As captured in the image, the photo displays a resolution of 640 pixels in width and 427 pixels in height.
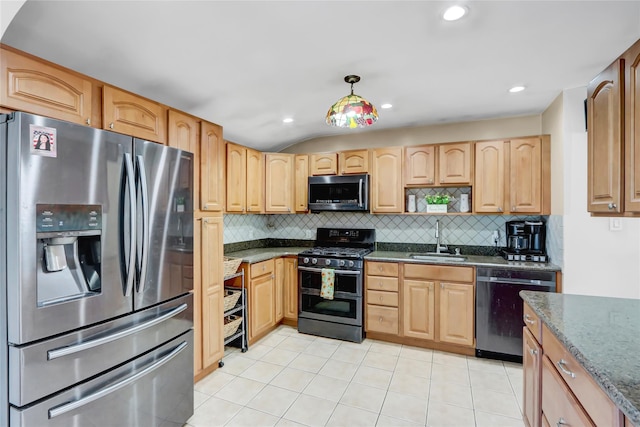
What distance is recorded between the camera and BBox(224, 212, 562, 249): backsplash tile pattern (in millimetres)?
3607

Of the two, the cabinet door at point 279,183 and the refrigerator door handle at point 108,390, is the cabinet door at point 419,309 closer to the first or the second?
the cabinet door at point 279,183

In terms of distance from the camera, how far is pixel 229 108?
3023 mm

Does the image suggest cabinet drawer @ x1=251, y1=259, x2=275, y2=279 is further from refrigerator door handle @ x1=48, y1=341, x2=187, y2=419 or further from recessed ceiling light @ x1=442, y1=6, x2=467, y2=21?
recessed ceiling light @ x1=442, y1=6, x2=467, y2=21

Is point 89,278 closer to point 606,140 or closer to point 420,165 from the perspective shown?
point 606,140

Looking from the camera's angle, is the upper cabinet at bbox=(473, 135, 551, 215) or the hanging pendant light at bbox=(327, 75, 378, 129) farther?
the upper cabinet at bbox=(473, 135, 551, 215)

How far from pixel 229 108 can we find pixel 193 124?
24.4 inches

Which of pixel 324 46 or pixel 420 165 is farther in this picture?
pixel 420 165

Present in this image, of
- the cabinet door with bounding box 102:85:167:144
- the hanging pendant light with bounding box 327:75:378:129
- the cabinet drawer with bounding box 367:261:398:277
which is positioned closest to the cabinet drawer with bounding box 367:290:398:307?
the cabinet drawer with bounding box 367:261:398:277

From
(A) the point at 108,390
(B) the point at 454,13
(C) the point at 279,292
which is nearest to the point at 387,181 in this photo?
(C) the point at 279,292

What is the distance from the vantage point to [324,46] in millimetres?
1982

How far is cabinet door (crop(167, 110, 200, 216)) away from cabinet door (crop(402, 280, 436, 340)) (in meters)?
2.30

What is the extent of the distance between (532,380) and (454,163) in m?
2.27

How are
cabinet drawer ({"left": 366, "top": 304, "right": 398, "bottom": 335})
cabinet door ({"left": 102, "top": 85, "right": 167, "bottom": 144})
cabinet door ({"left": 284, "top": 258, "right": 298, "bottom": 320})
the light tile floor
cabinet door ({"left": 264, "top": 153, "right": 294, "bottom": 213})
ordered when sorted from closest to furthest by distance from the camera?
cabinet door ({"left": 102, "top": 85, "right": 167, "bottom": 144}) < the light tile floor < cabinet drawer ({"left": 366, "top": 304, "right": 398, "bottom": 335}) < cabinet door ({"left": 284, "top": 258, "right": 298, "bottom": 320}) < cabinet door ({"left": 264, "top": 153, "right": 294, "bottom": 213})

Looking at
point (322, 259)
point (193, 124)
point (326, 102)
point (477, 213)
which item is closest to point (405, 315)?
point (322, 259)
